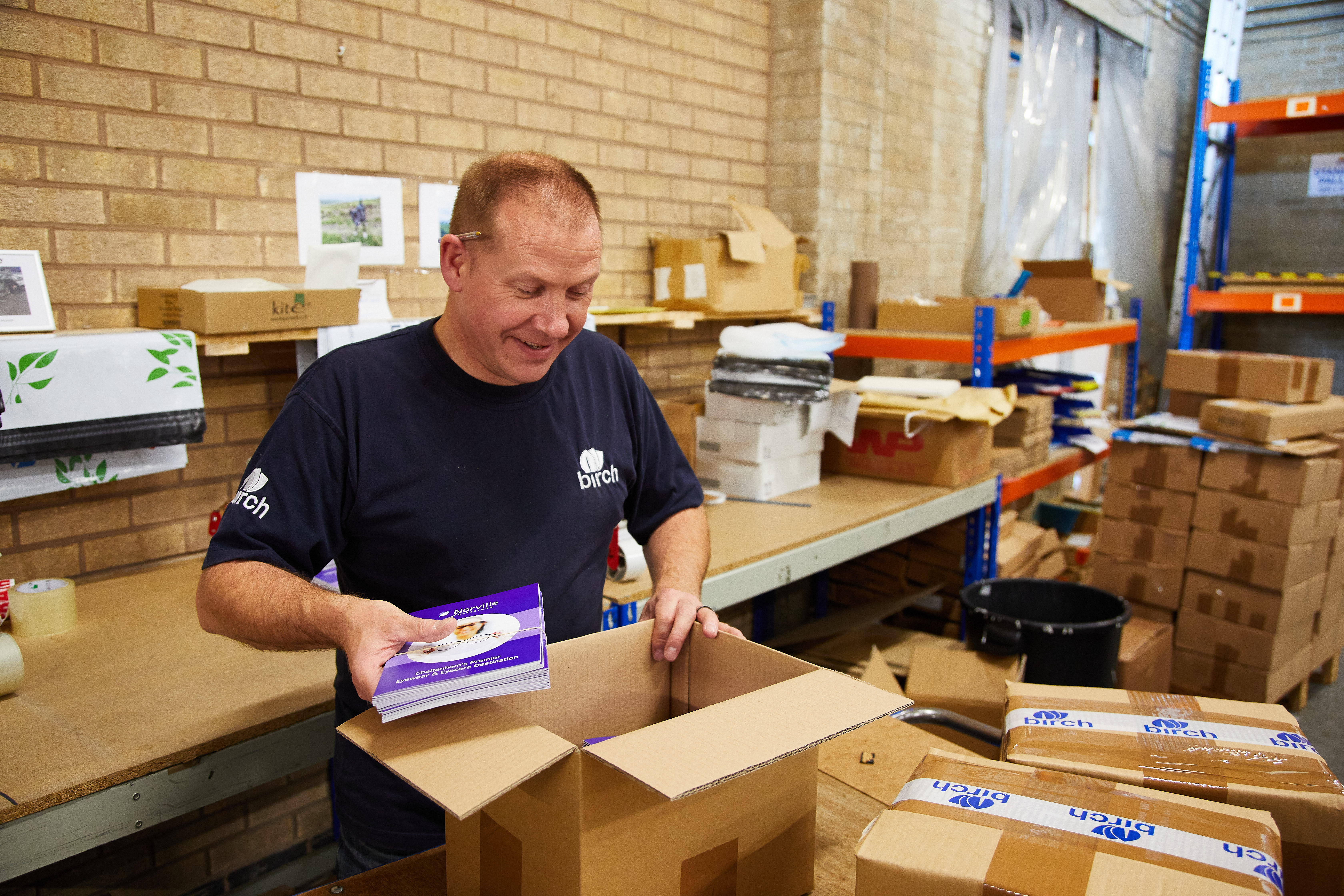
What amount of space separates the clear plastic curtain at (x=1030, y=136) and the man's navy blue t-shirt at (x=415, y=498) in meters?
4.22

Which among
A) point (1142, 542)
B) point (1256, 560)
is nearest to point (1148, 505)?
point (1142, 542)

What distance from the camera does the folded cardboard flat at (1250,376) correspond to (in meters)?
3.35

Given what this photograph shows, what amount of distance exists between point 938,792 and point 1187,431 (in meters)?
3.06

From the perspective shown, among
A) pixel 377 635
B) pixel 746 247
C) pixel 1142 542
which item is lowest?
pixel 1142 542

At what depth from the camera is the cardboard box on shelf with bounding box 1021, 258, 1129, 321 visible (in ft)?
14.9

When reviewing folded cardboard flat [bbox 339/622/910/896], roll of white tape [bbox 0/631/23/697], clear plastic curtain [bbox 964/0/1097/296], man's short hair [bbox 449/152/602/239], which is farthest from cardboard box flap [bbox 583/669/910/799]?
clear plastic curtain [bbox 964/0/1097/296]

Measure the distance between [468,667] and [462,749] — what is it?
8 cm

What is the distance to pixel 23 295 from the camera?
1.85m

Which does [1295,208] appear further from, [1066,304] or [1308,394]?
[1308,394]

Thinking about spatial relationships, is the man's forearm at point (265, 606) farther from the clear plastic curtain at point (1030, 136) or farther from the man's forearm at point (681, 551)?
the clear plastic curtain at point (1030, 136)

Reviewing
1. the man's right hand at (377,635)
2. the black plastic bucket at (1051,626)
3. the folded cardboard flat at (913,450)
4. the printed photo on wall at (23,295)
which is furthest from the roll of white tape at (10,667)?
the folded cardboard flat at (913,450)

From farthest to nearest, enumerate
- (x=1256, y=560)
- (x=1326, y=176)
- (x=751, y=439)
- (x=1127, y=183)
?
(x=1326, y=176) → (x=1127, y=183) → (x=1256, y=560) → (x=751, y=439)

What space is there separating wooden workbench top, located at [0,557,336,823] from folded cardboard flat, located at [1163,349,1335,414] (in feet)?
11.1

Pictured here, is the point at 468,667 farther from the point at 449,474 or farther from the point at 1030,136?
the point at 1030,136
